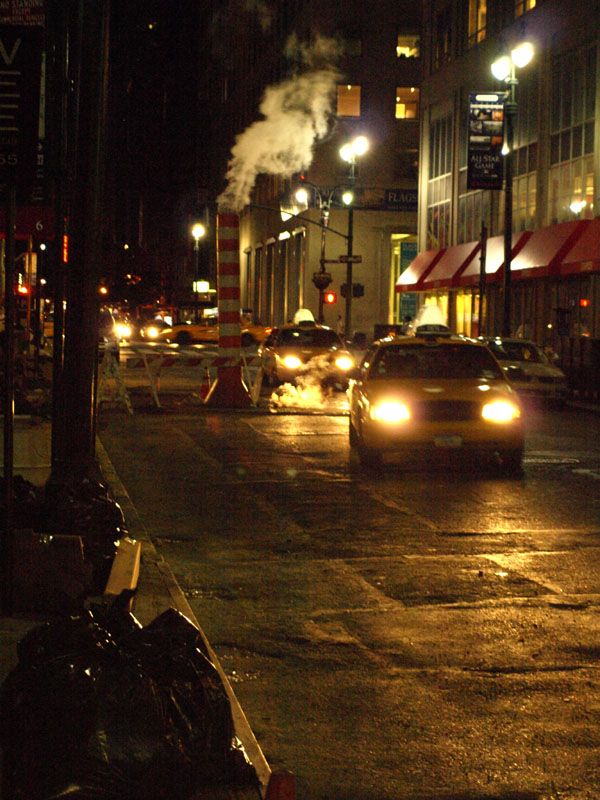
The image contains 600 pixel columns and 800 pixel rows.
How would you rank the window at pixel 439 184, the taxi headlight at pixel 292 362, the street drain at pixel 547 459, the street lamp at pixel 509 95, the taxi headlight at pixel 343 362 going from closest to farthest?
the street drain at pixel 547 459, the taxi headlight at pixel 343 362, the taxi headlight at pixel 292 362, the street lamp at pixel 509 95, the window at pixel 439 184

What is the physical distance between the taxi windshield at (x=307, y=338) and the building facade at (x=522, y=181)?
5704 millimetres

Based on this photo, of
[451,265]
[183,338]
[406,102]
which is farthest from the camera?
[406,102]

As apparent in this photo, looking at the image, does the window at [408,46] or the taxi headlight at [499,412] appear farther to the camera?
the window at [408,46]

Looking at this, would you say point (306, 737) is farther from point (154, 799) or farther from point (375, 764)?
point (154, 799)

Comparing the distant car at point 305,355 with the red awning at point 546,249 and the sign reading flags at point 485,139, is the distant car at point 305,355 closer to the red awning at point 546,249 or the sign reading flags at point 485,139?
the sign reading flags at point 485,139

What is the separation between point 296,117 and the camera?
6600 centimetres

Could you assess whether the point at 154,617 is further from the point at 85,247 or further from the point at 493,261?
the point at 493,261

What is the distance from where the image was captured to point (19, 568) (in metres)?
6.23

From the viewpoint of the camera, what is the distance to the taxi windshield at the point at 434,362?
565 inches

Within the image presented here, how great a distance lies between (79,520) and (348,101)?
6208 cm

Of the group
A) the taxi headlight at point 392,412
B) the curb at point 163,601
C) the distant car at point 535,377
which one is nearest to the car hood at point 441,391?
the taxi headlight at point 392,412

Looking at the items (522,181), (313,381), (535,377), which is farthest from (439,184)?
(535,377)

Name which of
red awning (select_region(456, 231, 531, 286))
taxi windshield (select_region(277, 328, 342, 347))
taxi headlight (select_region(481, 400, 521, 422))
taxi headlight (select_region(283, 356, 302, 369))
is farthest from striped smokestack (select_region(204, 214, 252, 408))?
red awning (select_region(456, 231, 531, 286))

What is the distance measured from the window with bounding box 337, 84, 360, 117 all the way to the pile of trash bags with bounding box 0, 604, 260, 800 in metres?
64.7
